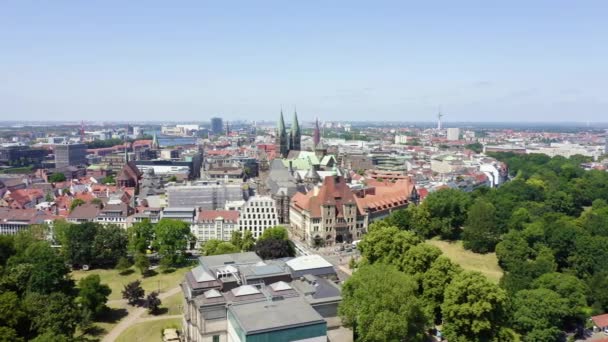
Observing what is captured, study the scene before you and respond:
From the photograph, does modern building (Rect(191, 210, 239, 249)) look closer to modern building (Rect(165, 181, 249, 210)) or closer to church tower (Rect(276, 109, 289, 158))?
modern building (Rect(165, 181, 249, 210))

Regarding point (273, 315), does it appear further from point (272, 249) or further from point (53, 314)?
point (272, 249)

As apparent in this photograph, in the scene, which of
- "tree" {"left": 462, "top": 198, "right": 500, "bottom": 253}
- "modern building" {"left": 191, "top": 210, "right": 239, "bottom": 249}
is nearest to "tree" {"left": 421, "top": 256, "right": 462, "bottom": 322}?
"tree" {"left": 462, "top": 198, "right": 500, "bottom": 253}

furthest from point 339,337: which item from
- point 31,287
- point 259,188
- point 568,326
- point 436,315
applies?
point 259,188

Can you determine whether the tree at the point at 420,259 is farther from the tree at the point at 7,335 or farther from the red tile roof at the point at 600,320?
the tree at the point at 7,335

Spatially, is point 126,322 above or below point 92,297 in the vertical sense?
below

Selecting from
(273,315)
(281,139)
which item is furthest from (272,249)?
(281,139)
